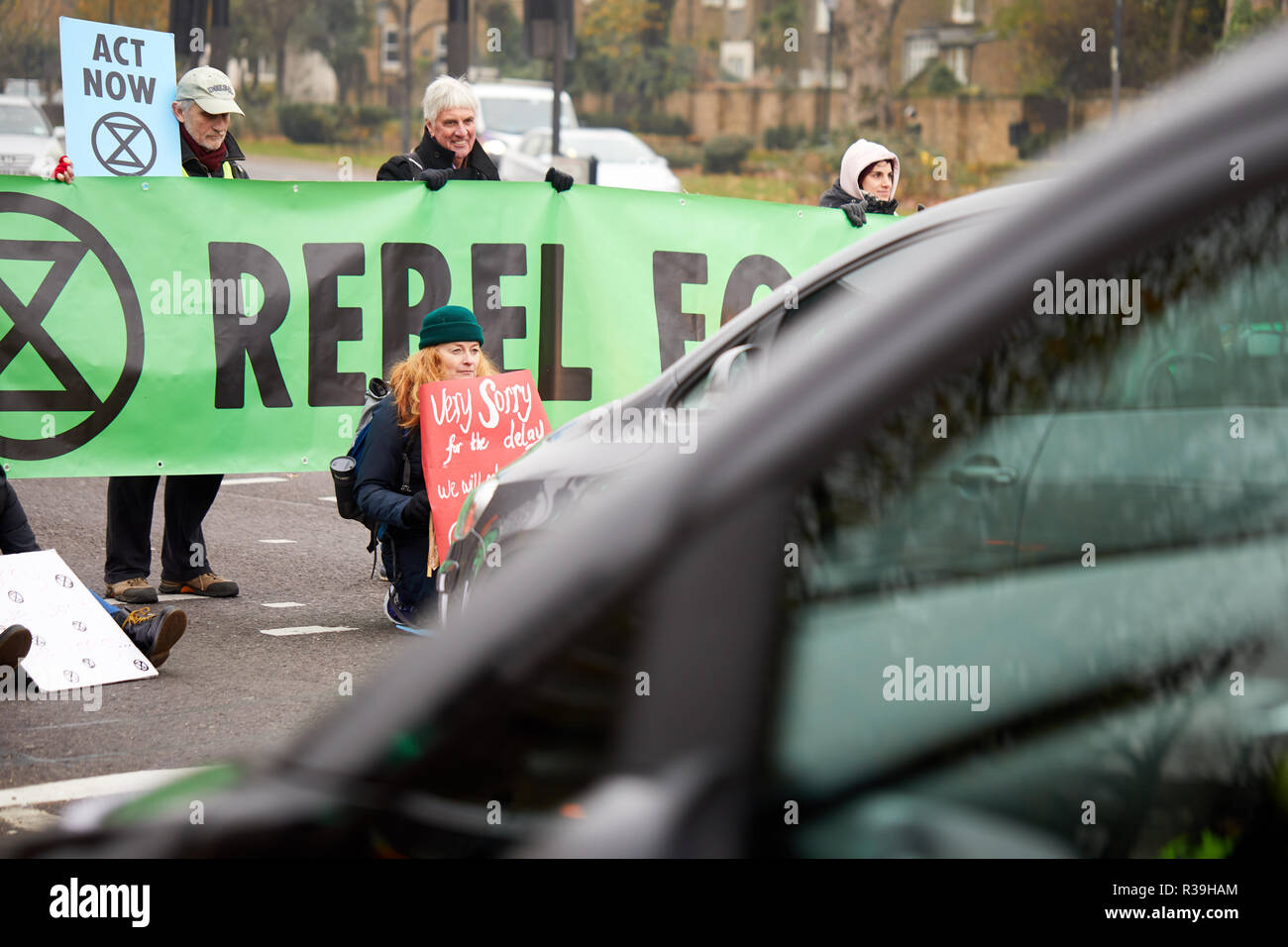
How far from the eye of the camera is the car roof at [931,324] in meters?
1.08

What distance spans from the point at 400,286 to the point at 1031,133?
43.6 meters

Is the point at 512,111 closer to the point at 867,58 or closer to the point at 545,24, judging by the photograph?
the point at 867,58

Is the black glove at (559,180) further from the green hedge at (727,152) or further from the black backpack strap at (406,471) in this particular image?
the green hedge at (727,152)

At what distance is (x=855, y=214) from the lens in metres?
7.84

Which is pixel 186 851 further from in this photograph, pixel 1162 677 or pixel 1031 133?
pixel 1031 133

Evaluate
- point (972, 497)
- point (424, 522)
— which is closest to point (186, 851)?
point (972, 497)

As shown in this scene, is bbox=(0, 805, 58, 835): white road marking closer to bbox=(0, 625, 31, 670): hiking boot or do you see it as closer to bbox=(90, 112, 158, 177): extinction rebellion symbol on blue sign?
bbox=(0, 625, 31, 670): hiking boot

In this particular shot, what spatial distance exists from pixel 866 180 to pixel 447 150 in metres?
2.19

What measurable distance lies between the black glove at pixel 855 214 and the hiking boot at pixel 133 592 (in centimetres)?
373

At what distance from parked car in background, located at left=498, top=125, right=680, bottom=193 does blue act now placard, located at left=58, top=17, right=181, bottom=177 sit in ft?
63.4

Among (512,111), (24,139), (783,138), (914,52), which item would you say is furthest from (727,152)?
(914,52)

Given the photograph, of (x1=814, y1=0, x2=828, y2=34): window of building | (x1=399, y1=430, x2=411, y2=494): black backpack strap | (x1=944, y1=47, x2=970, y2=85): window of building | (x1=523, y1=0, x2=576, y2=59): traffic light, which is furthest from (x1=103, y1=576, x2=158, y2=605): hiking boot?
(x1=814, y1=0, x2=828, y2=34): window of building

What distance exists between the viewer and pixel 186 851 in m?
1.37

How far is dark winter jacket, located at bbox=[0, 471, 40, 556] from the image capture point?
5.54 m
